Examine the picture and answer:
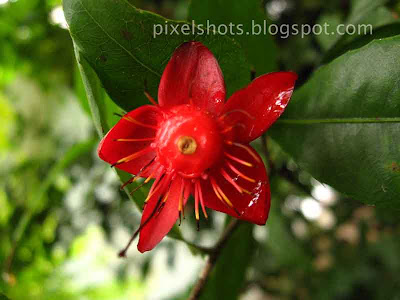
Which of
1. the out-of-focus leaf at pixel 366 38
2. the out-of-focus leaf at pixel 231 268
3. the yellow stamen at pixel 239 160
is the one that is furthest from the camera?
the out-of-focus leaf at pixel 231 268

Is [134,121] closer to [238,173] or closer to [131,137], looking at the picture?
[131,137]

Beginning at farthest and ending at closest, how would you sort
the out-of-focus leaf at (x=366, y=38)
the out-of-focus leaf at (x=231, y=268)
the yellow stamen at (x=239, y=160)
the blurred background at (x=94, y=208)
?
1. the blurred background at (x=94, y=208)
2. the out-of-focus leaf at (x=231, y=268)
3. the out-of-focus leaf at (x=366, y=38)
4. the yellow stamen at (x=239, y=160)

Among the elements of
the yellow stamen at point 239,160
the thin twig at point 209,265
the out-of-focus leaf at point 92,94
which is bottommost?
the thin twig at point 209,265

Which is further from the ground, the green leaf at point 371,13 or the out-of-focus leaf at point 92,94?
the out-of-focus leaf at point 92,94

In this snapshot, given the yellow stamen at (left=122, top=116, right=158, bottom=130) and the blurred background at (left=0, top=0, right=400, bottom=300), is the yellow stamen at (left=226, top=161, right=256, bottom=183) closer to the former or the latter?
the yellow stamen at (left=122, top=116, right=158, bottom=130)

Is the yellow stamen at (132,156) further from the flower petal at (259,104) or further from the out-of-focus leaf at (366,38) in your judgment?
the out-of-focus leaf at (366,38)

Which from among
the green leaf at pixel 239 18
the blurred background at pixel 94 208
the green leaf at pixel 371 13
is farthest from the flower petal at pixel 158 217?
the blurred background at pixel 94 208

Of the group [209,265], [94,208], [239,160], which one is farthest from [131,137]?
[94,208]
